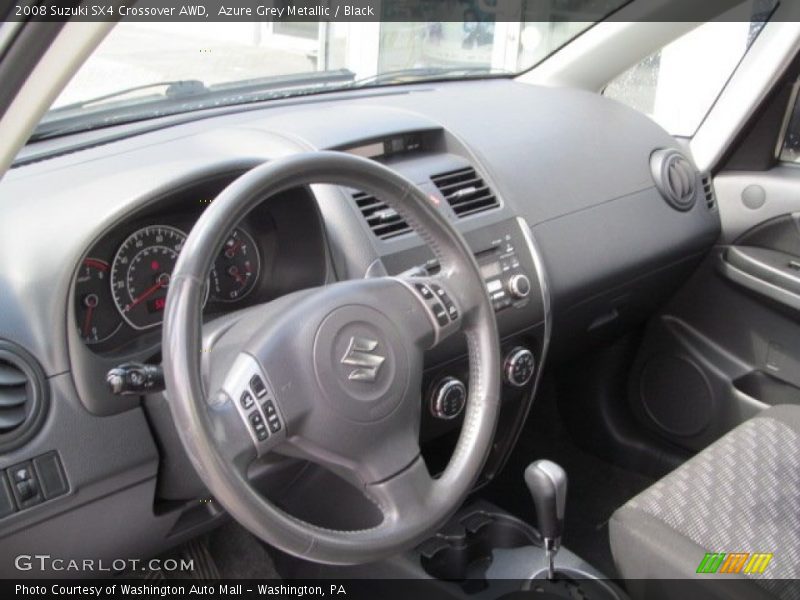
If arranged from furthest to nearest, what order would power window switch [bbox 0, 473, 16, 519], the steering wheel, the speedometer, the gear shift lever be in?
the gear shift lever
the speedometer
power window switch [bbox 0, 473, 16, 519]
the steering wheel

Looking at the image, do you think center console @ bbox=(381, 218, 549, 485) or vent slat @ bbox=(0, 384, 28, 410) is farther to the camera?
center console @ bbox=(381, 218, 549, 485)

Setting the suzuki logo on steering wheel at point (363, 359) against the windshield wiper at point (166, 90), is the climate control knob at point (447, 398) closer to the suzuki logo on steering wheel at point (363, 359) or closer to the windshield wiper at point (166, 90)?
the suzuki logo on steering wheel at point (363, 359)

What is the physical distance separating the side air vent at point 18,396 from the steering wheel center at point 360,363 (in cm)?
44

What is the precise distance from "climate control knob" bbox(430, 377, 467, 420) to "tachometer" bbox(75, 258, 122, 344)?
2.00 feet

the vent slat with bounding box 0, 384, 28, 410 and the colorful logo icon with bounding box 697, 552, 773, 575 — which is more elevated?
the vent slat with bounding box 0, 384, 28, 410

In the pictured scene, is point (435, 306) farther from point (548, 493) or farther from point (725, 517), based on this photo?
point (725, 517)

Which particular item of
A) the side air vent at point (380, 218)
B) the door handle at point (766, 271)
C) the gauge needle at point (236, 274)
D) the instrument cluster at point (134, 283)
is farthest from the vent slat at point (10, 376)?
the door handle at point (766, 271)

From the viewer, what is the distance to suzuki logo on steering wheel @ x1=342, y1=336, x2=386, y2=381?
4.17 ft

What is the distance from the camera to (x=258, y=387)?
1.20 metres

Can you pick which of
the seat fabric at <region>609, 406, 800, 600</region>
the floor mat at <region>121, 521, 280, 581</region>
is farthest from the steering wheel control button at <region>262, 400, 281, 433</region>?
the floor mat at <region>121, 521, 280, 581</region>

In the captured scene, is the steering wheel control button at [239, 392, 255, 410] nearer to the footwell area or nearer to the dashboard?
the dashboard

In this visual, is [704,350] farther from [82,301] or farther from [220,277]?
[82,301]

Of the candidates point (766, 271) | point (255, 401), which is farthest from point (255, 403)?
point (766, 271)

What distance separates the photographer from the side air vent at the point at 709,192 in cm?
255
